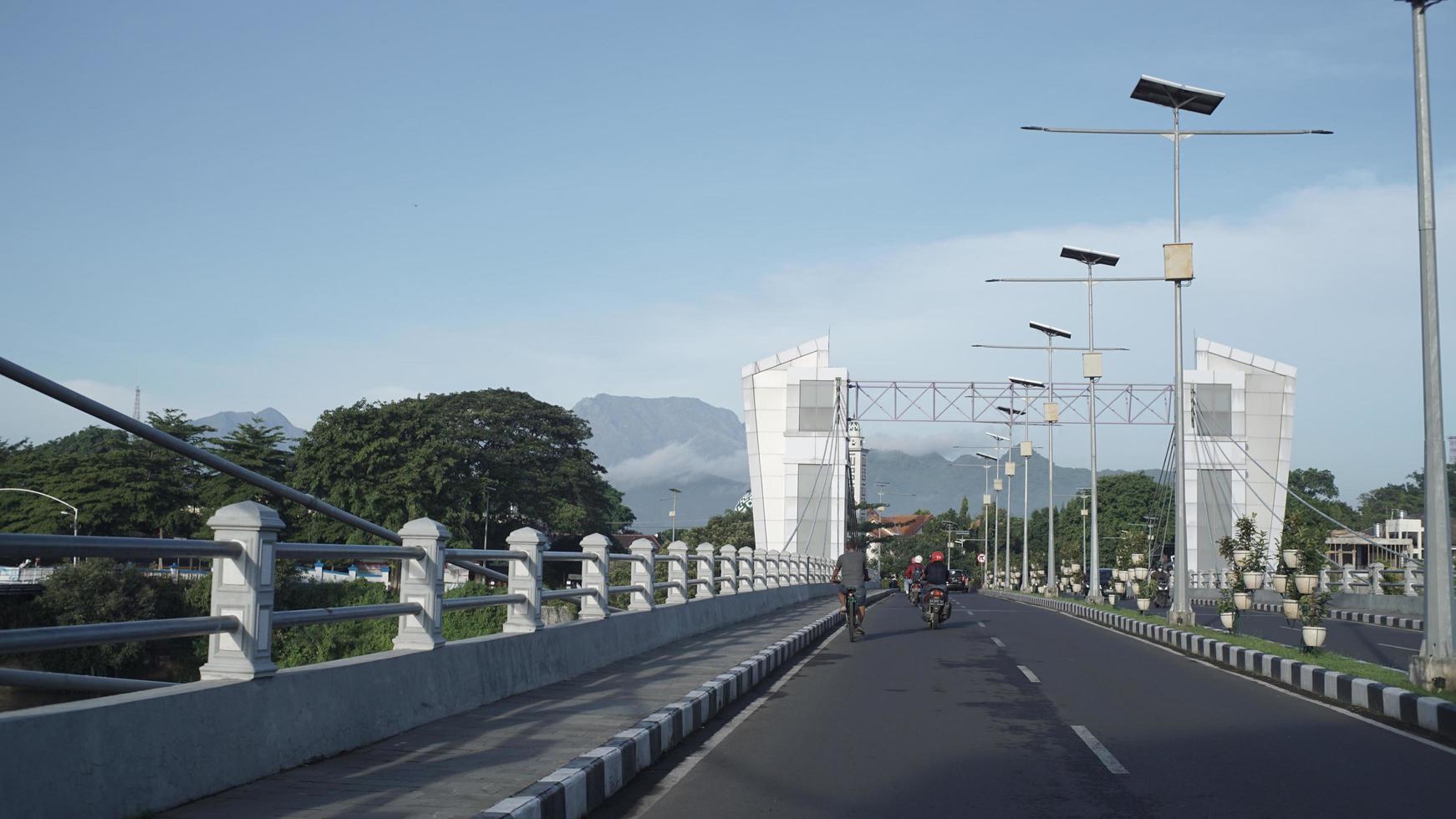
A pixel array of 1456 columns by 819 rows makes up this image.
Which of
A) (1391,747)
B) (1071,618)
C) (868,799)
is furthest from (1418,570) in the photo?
(868,799)

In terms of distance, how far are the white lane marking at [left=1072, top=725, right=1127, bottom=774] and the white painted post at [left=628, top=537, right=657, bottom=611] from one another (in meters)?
6.60

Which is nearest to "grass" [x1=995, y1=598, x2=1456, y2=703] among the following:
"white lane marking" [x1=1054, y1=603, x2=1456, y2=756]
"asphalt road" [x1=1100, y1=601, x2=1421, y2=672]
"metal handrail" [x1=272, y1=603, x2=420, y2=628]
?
"white lane marking" [x1=1054, y1=603, x2=1456, y2=756]

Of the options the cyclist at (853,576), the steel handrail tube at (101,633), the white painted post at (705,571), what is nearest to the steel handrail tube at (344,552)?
the steel handrail tube at (101,633)

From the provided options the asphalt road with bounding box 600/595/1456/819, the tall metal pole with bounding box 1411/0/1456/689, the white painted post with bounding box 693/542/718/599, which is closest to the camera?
the asphalt road with bounding box 600/595/1456/819

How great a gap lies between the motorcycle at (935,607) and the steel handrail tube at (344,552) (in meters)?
17.1

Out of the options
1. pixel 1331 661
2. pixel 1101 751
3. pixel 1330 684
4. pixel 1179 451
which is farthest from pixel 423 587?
pixel 1179 451

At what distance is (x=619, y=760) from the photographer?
7227mm

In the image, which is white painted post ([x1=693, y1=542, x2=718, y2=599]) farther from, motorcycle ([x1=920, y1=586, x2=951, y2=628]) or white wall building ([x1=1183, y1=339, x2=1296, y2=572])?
white wall building ([x1=1183, y1=339, x2=1296, y2=572])

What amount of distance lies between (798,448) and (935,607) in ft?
112

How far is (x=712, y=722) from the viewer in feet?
33.5

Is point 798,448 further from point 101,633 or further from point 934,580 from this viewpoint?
point 101,633

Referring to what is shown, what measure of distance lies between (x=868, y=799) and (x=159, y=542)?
157 inches

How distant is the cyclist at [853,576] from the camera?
70.7 ft

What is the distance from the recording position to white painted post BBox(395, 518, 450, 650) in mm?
8633
